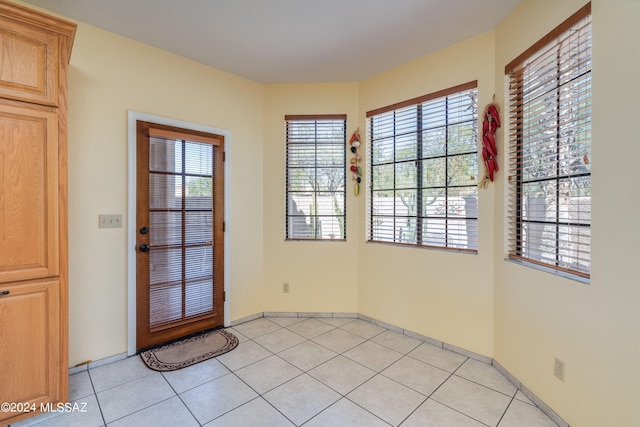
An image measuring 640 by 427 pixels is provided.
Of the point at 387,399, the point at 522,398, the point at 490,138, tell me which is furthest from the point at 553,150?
the point at 387,399

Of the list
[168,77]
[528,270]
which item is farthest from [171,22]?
[528,270]

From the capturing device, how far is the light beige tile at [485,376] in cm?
206

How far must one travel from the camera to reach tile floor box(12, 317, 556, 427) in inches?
68.8

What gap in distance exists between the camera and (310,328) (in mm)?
3074

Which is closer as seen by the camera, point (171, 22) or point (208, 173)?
point (171, 22)

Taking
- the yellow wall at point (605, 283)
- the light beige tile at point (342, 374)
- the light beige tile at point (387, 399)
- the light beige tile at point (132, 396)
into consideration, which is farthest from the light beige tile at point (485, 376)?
the light beige tile at point (132, 396)

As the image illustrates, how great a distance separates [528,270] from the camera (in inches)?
77.4

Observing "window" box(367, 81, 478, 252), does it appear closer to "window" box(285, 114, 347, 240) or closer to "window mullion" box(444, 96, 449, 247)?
"window mullion" box(444, 96, 449, 247)

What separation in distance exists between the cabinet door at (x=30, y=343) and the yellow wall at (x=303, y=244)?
1926 millimetres

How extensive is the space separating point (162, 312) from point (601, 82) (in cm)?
347

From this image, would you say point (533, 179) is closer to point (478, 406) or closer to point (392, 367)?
point (478, 406)

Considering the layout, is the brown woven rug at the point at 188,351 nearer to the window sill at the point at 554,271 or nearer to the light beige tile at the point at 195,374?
the light beige tile at the point at 195,374

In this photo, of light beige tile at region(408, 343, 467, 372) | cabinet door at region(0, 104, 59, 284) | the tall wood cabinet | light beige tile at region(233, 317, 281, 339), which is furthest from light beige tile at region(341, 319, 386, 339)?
cabinet door at region(0, 104, 59, 284)

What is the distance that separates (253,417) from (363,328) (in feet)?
5.21
